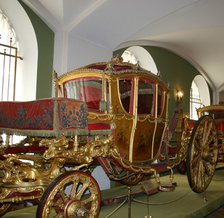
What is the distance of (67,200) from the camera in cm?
259

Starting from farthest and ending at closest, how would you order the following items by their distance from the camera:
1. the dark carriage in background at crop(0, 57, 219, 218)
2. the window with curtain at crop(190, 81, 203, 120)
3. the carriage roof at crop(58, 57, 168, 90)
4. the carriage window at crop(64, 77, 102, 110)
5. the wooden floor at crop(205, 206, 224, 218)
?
the window with curtain at crop(190, 81, 203, 120), the wooden floor at crop(205, 206, 224, 218), the carriage window at crop(64, 77, 102, 110), the carriage roof at crop(58, 57, 168, 90), the dark carriage in background at crop(0, 57, 219, 218)

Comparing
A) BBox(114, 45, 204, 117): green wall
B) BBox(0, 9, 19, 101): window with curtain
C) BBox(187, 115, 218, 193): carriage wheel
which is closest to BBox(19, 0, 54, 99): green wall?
BBox(0, 9, 19, 101): window with curtain

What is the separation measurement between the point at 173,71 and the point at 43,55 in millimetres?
5469

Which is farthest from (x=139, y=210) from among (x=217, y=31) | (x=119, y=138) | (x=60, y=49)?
(x=217, y=31)

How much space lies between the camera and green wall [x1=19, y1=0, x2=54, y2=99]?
577 cm

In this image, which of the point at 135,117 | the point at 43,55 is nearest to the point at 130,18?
the point at 43,55

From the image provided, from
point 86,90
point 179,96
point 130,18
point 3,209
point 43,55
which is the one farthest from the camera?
point 179,96

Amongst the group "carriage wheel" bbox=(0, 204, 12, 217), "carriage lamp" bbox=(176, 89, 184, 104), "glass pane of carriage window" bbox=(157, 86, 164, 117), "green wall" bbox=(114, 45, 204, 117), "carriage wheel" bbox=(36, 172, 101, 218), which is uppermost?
"green wall" bbox=(114, 45, 204, 117)

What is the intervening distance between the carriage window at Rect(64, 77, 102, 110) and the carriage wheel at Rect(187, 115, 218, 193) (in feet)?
5.15

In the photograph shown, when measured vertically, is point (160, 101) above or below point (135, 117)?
above

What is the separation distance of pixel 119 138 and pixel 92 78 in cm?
76

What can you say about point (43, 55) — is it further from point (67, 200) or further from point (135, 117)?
point (67, 200)

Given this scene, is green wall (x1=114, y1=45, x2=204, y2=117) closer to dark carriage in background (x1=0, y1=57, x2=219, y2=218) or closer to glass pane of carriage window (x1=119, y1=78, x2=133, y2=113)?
dark carriage in background (x1=0, y1=57, x2=219, y2=218)

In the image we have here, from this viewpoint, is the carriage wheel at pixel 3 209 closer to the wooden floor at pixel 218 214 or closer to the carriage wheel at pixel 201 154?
the carriage wheel at pixel 201 154
